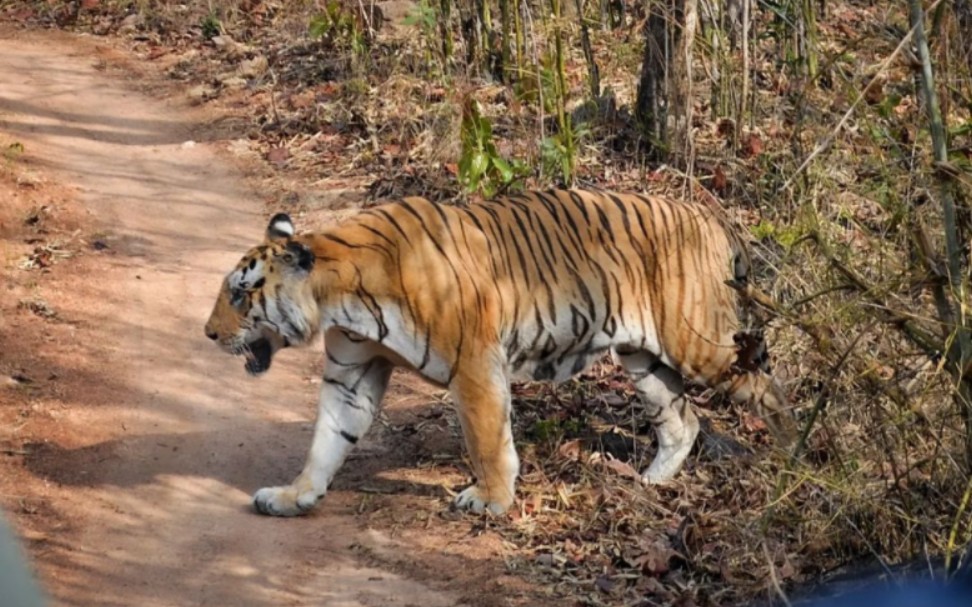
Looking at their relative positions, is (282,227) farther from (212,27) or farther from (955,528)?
(212,27)

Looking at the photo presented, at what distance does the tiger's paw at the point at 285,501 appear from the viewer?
6.33m

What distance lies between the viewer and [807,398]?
6648 millimetres

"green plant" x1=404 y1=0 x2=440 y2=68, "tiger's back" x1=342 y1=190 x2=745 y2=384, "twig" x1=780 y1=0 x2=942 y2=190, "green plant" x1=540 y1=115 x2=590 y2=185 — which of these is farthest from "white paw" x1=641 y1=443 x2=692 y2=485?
"green plant" x1=404 y1=0 x2=440 y2=68

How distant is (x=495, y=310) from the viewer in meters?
6.33

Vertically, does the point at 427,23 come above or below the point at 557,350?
above

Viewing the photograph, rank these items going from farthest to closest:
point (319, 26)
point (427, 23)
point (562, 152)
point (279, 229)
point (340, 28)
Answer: point (340, 28) < point (319, 26) < point (427, 23) < point (562, 152) < point (279, 229)

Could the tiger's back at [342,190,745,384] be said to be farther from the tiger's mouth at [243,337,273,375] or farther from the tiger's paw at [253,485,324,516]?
the tiger's paw at [253,485,324,516]

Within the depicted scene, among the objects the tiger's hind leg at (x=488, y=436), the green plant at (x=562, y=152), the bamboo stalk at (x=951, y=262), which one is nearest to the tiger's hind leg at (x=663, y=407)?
the tiger's hind leg at (x=488, y=436)

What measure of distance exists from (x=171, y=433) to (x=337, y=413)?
112 cm

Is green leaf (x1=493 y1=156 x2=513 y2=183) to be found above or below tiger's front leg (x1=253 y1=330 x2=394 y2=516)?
above

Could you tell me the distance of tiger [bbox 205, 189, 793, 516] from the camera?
620 centimetres

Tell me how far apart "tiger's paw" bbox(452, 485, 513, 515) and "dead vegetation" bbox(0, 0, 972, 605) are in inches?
2.7

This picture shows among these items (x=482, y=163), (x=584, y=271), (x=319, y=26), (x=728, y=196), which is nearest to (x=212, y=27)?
(x=319, y=26)

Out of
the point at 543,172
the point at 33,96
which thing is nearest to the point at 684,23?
the point at 543,172
